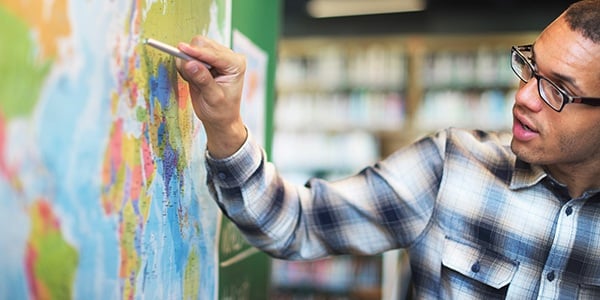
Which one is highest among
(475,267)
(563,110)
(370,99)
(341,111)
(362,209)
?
(563,110)

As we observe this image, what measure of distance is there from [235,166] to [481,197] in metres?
0.57

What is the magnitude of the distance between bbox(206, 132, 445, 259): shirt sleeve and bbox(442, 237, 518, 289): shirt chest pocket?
0.28 feet

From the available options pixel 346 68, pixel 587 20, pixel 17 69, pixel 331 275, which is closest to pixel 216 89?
pixel 17 69

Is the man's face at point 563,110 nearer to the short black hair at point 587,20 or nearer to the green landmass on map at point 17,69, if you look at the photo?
the short black hair at point 587,20

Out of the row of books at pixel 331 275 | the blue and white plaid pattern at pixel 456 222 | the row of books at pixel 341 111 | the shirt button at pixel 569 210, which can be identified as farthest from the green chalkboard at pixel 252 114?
the row of books at pixel 341 111

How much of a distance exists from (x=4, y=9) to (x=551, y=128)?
99cm

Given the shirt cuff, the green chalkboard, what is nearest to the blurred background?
the green chalkboard

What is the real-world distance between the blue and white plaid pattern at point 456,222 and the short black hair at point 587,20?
0.98 feet

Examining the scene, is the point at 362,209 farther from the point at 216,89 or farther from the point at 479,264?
the point at 216,89

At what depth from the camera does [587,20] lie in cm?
121

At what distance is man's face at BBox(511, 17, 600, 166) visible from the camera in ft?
3.95

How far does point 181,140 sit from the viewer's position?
105 centimetres

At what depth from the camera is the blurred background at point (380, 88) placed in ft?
16.8

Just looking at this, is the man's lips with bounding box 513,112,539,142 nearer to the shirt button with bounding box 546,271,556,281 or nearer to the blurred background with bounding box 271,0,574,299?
the shirt button with bounding box 546,271,556,281
